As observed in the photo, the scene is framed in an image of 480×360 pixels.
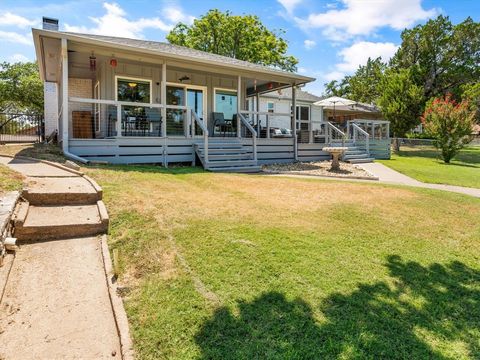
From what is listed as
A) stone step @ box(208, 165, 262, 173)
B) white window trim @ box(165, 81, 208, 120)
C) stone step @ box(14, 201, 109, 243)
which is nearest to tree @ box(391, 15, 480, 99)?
white window trim @ box(165, 81, 208, 120)

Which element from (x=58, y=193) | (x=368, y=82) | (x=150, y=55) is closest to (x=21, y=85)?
(x=150, y=55)

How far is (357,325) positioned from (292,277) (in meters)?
0.81

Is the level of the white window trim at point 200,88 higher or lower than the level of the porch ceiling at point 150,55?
lower

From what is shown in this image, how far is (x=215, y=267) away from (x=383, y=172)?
33.2 ft

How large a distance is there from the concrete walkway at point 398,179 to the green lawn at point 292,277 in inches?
123

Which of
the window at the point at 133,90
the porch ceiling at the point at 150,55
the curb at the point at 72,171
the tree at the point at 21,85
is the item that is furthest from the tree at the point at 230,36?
the curb at the point at 72,171

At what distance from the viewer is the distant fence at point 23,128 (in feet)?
54.6

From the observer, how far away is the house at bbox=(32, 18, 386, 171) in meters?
9.66

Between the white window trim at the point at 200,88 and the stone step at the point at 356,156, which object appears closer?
Answer: the white window trim at the point at 200,88

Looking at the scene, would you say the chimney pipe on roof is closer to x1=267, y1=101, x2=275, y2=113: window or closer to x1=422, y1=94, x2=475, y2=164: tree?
x1=267, y1=101, x2=275, y2=113: window

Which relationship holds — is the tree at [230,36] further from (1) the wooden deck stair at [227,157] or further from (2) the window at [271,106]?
(1) the wooden deck stair at [227,157]

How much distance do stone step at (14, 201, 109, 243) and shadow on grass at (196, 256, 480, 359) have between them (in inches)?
95.4

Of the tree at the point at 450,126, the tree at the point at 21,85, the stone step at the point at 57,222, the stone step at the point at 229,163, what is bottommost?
the stone step at the point at 57,222

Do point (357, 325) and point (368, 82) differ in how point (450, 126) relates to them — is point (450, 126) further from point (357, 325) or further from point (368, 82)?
point (368, 82)
